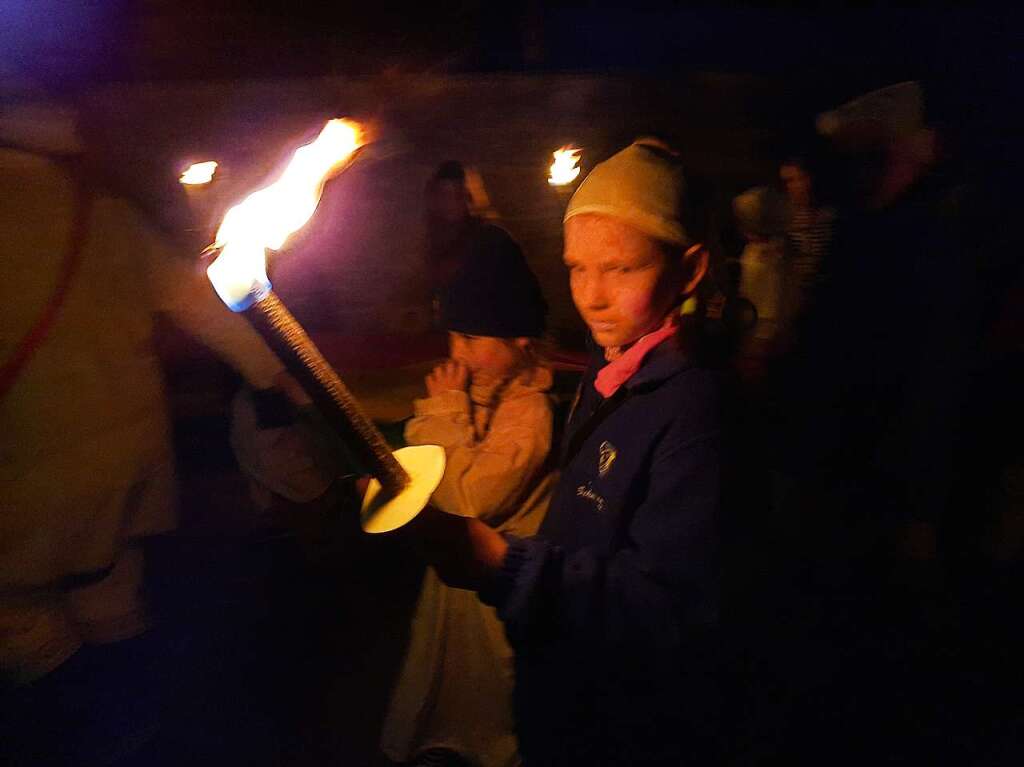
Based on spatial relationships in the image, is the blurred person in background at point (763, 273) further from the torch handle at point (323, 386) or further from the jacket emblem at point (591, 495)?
the torch handle at point (323, 386)

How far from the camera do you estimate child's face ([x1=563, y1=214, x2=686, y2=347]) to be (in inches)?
59.8

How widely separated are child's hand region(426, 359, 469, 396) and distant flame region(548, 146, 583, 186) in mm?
2401

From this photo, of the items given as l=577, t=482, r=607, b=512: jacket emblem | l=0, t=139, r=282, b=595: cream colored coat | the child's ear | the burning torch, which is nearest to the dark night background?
l=0, t=139, r=282, b=595: cream colored coat

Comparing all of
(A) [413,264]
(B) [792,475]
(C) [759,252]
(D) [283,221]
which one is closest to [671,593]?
(D) [283,221]

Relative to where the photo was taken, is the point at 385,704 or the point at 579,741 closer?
the point at 579,741

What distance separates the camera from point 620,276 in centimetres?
155

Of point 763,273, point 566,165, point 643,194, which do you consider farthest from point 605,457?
point 566,165

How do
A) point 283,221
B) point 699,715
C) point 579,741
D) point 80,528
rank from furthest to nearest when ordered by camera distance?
point 80,528 → point 579,741 → point 699,715 → point 283,221

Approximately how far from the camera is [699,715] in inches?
67.1

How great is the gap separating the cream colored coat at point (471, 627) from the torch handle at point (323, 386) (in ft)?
3.16

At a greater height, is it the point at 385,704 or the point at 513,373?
the point at 513,373

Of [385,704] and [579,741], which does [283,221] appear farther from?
[385,704]

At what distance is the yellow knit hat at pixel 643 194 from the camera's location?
1479 millimetres

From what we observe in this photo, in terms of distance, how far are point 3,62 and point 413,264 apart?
2.58 metres
